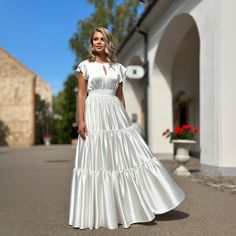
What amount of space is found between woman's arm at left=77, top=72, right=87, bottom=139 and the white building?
4.70 metres

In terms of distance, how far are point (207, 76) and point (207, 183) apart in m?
2.58

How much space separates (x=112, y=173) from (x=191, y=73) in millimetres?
13149

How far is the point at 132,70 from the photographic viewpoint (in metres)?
14.3

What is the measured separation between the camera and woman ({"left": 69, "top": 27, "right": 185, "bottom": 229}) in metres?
3.94

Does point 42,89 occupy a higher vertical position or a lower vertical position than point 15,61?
lower

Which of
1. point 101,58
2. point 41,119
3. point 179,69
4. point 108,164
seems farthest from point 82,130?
point 41,119

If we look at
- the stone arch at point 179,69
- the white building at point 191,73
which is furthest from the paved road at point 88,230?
the stone arch at point 179,69

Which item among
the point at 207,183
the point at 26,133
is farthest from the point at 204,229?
the point at 26,133

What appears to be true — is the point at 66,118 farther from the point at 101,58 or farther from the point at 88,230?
the point at 88,230

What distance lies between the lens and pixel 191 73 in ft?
54.4

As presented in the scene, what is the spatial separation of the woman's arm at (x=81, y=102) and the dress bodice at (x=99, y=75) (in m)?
0.04

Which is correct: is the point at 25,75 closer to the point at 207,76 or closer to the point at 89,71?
the point at 207,76

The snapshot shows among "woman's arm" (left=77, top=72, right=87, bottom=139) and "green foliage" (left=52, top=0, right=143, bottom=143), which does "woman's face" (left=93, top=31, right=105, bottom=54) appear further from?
"green foliage" (left=52, top=0, right=143, bottom=143)

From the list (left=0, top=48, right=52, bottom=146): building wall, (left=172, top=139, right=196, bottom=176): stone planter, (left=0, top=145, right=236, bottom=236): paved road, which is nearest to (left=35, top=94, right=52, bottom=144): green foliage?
(left=0, top=48, right=52, bottom=146): building wall
